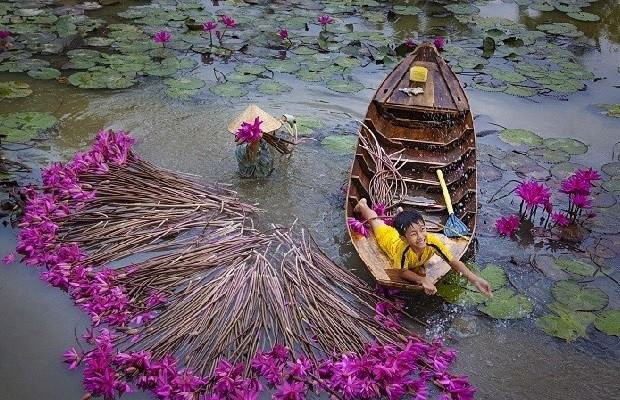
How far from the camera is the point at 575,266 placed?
15.4 feet

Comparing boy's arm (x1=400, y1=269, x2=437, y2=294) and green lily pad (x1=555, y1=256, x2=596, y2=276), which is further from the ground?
boy's arm (x1=400, y1=269, x2=437, y2=294)

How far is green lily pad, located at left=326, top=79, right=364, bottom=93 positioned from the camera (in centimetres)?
711

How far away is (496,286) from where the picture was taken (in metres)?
4.43

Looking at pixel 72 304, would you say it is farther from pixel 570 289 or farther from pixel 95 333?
pixel 570 289

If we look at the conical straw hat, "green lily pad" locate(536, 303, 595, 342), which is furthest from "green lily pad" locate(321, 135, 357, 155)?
"green lily pad" locate(536, 303, 595, 342)

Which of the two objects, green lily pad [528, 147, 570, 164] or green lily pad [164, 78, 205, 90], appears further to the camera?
green lily pad [164, 78, 205, 90]

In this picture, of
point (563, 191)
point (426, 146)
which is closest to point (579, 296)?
point (563, 191)

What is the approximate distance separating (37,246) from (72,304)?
656 millimetres

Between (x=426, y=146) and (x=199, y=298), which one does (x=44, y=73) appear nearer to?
(x=199, y=298)

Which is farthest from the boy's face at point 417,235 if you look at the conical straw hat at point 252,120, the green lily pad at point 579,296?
the conical straw hat at point 252,120

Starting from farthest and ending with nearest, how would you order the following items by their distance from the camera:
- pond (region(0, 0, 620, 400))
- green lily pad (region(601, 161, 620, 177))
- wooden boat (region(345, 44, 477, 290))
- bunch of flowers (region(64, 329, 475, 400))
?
1. green lily pad (region(601, 161, 620, 177))
2. wooden boat (region(345, 44, 477, 290))
3. pond (region(0, 0, 620, 400))
4. bunch of flowers (region(64, 329, 475, 400))

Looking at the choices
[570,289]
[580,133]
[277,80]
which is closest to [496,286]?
[570,289]

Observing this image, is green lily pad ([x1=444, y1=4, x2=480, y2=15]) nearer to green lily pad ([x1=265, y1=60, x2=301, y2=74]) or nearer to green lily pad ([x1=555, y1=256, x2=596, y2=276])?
green lily pad ([x1=265, y1=60, x2=301, y2=74])

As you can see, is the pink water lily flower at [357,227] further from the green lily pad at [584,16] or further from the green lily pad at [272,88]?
the green lily pad at [584,16]
